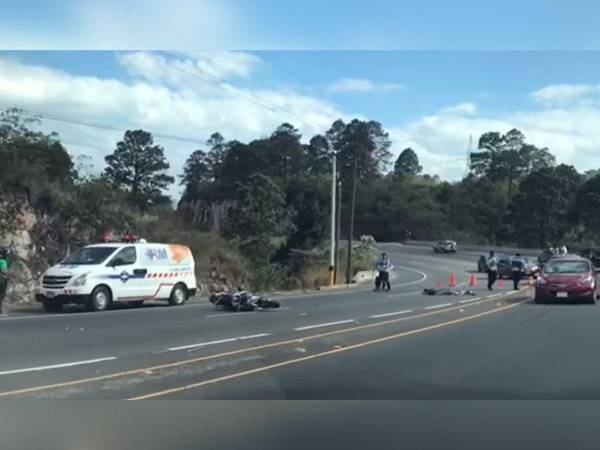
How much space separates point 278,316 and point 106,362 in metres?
6.76

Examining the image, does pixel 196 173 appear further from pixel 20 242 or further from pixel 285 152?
pixel 20 242

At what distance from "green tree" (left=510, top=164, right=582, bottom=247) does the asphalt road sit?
172cm

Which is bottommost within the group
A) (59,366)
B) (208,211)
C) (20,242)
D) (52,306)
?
(52,306)

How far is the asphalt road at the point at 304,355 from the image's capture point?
802cm

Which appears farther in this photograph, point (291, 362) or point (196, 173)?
point (196, 173)

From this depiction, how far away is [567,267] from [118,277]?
1219 cm

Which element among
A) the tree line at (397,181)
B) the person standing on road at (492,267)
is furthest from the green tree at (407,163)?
the person standing on road at (492,267)

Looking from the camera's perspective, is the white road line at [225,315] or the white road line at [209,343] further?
the white road line at [225,315]

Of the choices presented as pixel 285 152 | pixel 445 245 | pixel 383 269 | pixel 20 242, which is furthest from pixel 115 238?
pixel 285 152

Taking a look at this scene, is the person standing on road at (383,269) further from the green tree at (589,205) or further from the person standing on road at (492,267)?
the green tree at (589,205)

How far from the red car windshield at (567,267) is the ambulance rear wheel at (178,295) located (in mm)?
10259

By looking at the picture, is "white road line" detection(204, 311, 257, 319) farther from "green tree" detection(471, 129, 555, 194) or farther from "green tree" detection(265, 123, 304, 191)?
"green tree" detection(471, 129, 555, 194)

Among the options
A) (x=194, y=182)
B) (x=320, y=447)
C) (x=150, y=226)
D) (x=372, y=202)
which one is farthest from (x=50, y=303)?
(x=320, y=447)

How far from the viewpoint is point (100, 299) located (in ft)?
65.4
